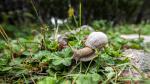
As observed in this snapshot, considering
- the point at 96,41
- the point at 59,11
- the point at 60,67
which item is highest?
the point at 59,11

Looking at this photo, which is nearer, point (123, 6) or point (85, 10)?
point (85, 10)

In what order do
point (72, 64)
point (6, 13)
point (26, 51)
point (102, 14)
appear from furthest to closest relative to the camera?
point (102, 14), point (6, 13), point (26, 51), point (72, 64)

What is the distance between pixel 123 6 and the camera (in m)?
6.39

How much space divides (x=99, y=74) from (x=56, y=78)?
8.8 inches

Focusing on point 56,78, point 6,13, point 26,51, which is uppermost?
point 6,13

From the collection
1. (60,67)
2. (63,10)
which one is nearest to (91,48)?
(60,67)

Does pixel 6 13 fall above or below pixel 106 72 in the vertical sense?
above

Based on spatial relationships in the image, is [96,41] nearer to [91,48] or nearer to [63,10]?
[91,48]

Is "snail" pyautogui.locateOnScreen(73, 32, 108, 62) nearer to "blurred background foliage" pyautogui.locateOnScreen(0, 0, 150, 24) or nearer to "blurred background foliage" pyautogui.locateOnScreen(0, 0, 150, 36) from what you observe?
"blurred background foliage" pyautogui.locateOnScreen(0, 0, 150, 36)

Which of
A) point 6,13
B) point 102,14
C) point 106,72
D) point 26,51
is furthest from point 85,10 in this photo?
point 106,72

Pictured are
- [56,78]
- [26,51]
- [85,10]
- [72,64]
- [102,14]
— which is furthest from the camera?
[102,14]

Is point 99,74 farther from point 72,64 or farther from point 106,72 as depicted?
point 72,64

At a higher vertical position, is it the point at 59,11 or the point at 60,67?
the point at 59,11

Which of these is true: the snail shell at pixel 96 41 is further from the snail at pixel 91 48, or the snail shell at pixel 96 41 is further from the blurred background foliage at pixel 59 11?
the blurred background foliage at pixel 59 11
